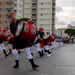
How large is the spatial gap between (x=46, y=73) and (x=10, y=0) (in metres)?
107

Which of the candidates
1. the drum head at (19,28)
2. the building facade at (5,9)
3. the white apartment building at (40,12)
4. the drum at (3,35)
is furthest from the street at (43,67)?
the white apartment building at (40,12)

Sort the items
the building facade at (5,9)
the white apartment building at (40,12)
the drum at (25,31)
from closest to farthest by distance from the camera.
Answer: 1. the drum at (25,31)
2. the building facade at (5,9)
3. the white apartment building at (40,12)

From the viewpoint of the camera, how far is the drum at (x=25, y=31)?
35.2ft

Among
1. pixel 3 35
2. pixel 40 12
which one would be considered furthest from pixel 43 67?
pixel 40 12

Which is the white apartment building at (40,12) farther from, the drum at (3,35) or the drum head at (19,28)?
the drum head at (19,28)

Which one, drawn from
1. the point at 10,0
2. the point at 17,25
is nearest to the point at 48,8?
the point at 10,0

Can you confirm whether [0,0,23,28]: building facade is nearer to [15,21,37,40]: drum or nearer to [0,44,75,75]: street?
[0,44,75,75]: street

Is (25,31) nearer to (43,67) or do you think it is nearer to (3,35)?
(43,67)

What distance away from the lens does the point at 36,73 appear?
10047 millimetres

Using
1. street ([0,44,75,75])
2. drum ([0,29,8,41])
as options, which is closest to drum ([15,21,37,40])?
street ([0,44,75,75])

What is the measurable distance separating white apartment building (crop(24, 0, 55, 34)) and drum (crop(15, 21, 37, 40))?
4860 inches

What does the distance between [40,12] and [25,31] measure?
417ft

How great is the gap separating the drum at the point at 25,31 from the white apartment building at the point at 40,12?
123432mm

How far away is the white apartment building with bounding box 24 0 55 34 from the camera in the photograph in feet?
444
